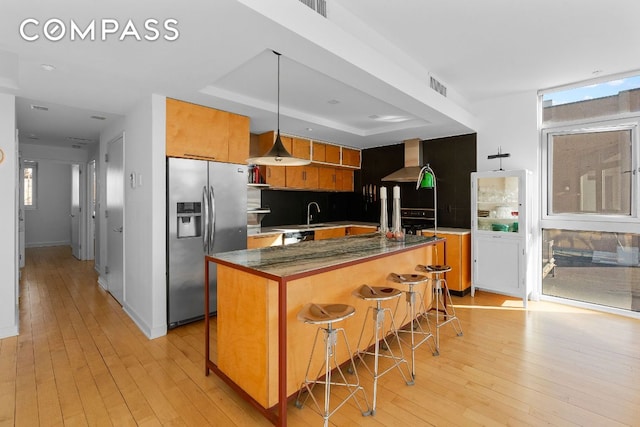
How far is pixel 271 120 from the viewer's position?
423 centimetres

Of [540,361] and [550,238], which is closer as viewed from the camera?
[540,361]

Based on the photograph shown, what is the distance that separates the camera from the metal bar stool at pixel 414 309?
2512 mm

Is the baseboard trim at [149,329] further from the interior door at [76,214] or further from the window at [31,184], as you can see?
the window at [31,184]

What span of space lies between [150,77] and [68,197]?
8573 millimetres

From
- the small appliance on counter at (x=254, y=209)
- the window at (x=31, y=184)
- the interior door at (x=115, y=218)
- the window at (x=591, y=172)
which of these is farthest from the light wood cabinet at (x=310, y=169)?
the window at (x=31, y=184)

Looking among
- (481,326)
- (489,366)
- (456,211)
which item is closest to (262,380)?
(489,366)

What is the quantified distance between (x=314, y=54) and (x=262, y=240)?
2671 mm

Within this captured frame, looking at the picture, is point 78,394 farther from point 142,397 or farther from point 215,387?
point 215,387

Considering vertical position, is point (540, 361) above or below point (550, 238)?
below

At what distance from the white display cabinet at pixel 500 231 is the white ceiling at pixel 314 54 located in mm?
1088

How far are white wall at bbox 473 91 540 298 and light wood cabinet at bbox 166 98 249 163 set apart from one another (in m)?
3.46

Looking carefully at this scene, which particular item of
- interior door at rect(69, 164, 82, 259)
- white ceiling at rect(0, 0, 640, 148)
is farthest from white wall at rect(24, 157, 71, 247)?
white ceiling at rect(0, 0, 640, 148)

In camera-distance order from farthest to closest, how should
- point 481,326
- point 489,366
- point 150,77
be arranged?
1. point 481,326
2. point 150,77
3. point 489,366

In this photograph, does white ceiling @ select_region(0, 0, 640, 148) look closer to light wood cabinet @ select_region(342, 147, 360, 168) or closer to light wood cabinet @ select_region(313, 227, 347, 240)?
light wood cabinet @ select_region(342, 147, 360, 168)
